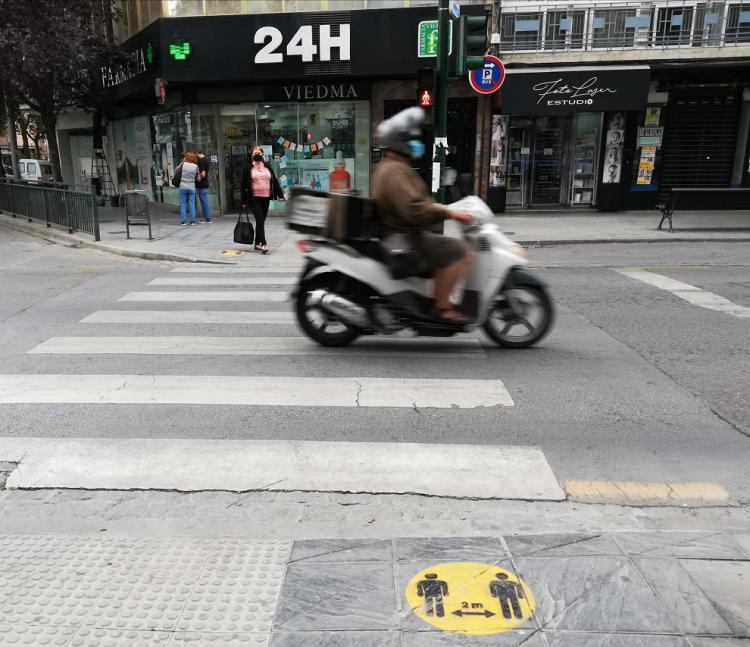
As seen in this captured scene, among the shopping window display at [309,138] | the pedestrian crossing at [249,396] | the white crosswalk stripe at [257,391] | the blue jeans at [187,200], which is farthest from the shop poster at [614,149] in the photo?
the white crosswalk stripe at [257,391]

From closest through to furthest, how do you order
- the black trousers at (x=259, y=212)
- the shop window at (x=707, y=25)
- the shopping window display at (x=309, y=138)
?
the black trousers at (x=259, y=212), the shop window at (x=707, y=25), the shopping window display at (x=309, y=138)

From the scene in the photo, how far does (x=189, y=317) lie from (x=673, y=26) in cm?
1589

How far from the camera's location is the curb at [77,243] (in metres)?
11.4

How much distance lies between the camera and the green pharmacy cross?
16.2 metres

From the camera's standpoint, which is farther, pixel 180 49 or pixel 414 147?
pixel 180 49

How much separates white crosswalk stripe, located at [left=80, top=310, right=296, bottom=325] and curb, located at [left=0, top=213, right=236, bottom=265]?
377 centimetres

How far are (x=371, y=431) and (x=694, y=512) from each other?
6.49 ft

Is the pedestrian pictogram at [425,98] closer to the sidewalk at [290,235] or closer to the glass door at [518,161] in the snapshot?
the sidewalk at [290,235]

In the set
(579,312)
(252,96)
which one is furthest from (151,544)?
(252,96)

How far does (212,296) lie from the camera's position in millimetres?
8305

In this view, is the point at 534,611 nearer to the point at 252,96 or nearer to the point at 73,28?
the point at 252,96

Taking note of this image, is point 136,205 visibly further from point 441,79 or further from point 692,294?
point 692,294

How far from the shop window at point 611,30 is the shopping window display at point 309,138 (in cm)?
649

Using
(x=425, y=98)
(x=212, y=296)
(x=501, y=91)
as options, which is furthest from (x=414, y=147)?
(x=501, y=91)
